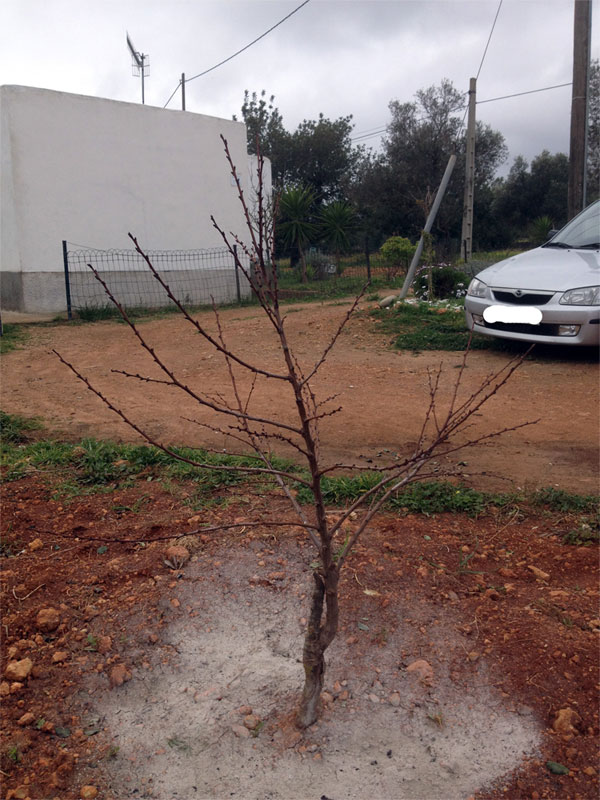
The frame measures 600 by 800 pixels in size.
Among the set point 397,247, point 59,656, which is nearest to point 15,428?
point 59,656

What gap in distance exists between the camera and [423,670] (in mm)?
2150

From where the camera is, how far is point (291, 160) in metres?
29.5

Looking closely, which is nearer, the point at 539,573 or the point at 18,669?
the point at 18,669

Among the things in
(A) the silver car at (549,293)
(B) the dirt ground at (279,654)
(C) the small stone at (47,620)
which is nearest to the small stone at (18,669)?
(B) the dirt ground at (279,654)

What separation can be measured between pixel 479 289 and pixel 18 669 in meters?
5.90

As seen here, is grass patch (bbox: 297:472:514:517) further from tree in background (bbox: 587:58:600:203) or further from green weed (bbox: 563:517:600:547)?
tree in background (bbox: 587:58:600:203)

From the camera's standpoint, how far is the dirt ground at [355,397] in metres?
4.00

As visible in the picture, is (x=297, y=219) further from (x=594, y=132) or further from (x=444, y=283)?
(x=594, y=132)

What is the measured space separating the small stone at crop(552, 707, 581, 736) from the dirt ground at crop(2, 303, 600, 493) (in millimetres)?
1275

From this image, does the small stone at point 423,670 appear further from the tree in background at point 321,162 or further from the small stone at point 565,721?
the tree in background at point 321,162

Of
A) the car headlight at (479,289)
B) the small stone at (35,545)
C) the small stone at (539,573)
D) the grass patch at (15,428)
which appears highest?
the car headlight at (479,289)

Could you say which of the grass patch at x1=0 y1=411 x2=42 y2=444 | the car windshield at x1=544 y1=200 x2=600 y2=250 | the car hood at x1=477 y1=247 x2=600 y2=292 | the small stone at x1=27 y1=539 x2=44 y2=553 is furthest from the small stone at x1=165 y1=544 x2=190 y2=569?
the car windshield at x1=544 y1=200 x2=600 y2=250

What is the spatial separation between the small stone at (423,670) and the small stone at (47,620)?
1260mm

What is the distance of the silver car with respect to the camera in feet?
19.9
